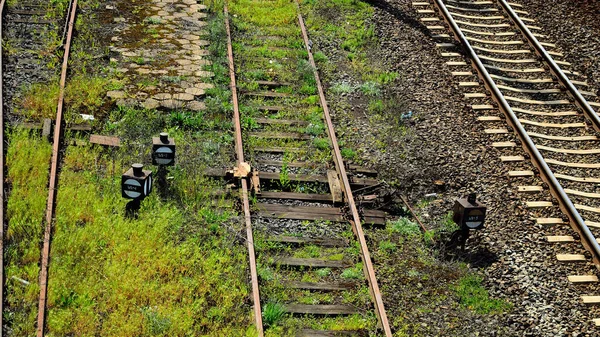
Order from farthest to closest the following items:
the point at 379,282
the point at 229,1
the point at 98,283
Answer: the point at 229,1
the point at 379,282
the point at 98,283

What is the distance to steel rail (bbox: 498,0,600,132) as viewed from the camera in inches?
496

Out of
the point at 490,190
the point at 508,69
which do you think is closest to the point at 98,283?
the point at 490,190

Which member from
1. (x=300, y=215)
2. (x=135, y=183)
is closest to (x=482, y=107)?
(x=300, y=215)

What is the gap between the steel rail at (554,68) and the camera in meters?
12.6

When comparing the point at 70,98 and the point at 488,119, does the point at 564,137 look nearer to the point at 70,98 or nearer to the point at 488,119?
the point at 488,119

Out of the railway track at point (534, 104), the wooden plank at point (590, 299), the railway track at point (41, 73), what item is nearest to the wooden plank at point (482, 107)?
the railway track at point (534, 104)

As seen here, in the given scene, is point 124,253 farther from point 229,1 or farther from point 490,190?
point 229,1

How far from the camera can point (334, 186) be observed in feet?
34.3

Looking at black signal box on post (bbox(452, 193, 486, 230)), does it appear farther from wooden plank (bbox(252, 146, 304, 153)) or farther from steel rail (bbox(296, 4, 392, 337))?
wooden plank (bbox(252, 146, 304, 153))

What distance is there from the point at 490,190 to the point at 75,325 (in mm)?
5518

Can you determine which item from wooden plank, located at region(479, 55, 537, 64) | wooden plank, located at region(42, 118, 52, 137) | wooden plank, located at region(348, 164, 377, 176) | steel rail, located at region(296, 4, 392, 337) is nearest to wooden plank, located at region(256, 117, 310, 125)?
steel rail, located at region(296, 4, 392, 337)

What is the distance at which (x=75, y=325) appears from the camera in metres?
7.88

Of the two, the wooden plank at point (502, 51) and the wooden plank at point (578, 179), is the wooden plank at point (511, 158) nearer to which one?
the wooden plank at point (578, 179)

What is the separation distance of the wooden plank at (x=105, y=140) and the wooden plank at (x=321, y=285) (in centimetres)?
337
